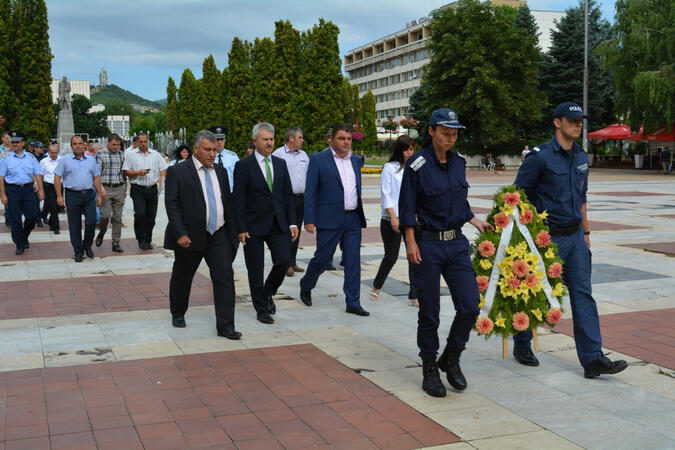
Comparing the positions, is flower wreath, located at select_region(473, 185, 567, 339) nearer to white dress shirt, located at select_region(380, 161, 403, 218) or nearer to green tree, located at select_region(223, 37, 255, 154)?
white dress shirt, located at select_region(380, 161, 403, 218)

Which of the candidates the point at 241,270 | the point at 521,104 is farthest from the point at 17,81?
the point at 241,270

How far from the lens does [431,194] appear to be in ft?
15.8

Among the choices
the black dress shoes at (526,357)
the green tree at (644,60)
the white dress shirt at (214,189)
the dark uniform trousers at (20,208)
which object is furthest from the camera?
the green tree at (644,60)

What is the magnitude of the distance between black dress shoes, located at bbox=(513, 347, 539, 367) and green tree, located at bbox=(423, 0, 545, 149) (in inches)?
1914

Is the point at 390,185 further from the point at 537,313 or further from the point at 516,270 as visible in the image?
the point at 537,313

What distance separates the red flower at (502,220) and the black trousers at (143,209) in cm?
815

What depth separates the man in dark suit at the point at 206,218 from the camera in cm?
642

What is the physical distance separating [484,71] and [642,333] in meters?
48.1

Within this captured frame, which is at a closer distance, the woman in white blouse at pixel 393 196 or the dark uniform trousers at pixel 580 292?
the dark uniform trousers at pixel 580 292

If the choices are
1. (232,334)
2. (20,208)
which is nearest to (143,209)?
(20,208)

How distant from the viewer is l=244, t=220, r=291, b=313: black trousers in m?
7.04

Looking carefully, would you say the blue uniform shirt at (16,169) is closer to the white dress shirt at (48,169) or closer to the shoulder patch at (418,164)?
the white dress shirt at (48,169)

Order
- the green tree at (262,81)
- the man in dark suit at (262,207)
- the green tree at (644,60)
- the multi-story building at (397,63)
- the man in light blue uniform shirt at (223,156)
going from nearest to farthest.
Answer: the man in dark suit at (262,207)
the man in light blue uniform shirt at (223,156)
the green tree at (644,60)
the green tree at (262,81)
the multi-story building at (397,63)

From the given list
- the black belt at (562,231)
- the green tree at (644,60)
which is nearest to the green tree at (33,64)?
the green tree at (644,60)
